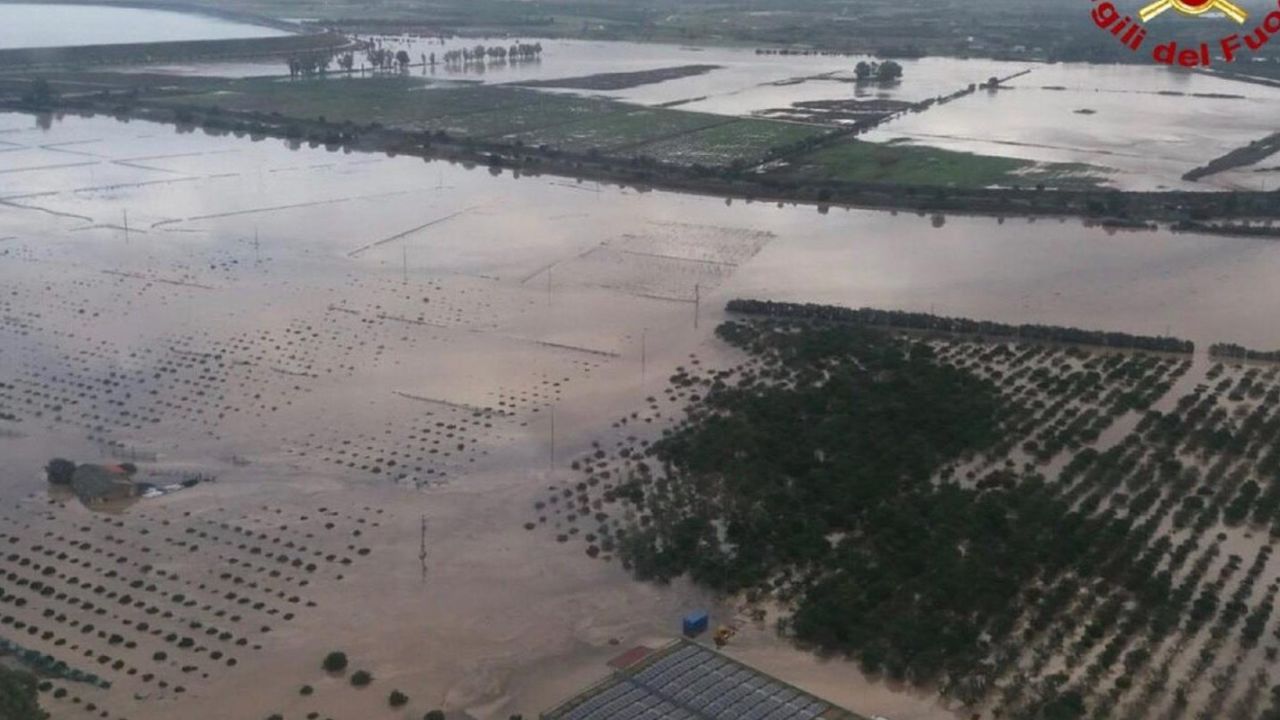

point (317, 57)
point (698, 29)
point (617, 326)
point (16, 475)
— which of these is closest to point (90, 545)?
point (16, 475)

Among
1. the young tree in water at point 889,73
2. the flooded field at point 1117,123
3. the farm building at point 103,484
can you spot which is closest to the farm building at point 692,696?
the farm building at point 103,484

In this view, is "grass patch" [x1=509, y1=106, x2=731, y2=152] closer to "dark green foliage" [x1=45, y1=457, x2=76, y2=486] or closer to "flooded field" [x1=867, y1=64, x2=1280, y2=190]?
"flooded field" [x1=867, y1=64, x2=1280, y2=190]

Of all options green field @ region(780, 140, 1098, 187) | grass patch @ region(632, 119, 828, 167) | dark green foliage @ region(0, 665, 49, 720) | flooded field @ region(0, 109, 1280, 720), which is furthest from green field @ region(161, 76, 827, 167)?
dark green foliage @ region(0, 665, 49, 720)

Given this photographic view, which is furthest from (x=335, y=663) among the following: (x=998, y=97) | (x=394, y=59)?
(x=394, y=59)

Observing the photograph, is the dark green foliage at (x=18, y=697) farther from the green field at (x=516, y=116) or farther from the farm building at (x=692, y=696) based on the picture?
the green field at (x=516, y=116)

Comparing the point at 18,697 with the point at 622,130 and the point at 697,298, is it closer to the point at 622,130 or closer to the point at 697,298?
the point at 697,298

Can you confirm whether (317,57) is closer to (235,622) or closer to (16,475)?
(16,475)
